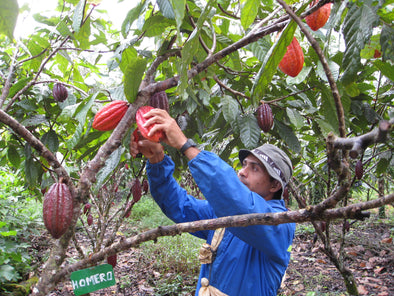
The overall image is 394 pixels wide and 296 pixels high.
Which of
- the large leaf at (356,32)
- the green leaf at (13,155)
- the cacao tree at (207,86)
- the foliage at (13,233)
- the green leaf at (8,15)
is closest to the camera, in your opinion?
the green leaf at (8,15)

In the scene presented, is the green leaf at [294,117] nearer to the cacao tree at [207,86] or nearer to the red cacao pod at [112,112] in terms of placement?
the cacao tree at [207,86]

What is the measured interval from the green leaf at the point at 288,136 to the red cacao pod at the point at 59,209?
1.13 metres

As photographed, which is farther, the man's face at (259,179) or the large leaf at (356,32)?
the man's face at (259,179)

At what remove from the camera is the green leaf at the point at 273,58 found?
71 centimetres

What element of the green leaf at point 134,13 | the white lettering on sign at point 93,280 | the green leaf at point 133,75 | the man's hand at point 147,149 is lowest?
the white lettering on sign at point 93,280

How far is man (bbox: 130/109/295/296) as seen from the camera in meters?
0.99

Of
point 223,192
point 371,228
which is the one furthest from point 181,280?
point 371,228

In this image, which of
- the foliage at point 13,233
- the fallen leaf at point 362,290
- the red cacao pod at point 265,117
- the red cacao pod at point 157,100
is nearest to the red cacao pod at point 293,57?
the red cacao pod at point 265,117

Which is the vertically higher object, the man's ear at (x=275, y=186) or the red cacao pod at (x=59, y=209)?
the man's ear at (x=275, y=186)

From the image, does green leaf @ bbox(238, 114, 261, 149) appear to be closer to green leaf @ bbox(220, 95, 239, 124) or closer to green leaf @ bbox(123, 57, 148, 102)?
green leaf @ bbox(220, 95, 239, 124)

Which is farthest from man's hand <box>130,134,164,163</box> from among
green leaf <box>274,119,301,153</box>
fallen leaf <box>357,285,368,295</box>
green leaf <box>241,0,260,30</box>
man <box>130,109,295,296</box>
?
fallen leaf <box>357,285,368,295</box>

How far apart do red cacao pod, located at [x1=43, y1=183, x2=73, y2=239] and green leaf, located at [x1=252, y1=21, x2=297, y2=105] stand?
1.74 ft

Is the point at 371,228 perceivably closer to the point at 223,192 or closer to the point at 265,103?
the point at 265,103

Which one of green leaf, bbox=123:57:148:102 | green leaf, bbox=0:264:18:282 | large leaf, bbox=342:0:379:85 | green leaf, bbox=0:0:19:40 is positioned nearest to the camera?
green leaf, bbox=0:0:19:40
